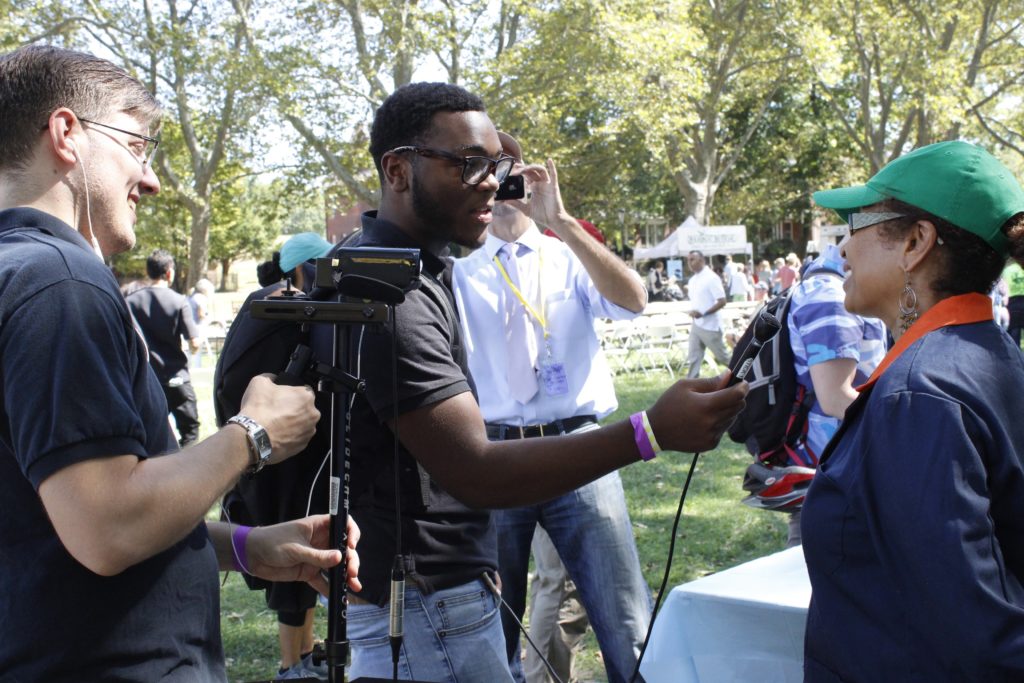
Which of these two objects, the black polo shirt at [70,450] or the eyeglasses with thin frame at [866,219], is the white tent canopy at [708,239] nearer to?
the eyeglasses with thin frame at [866,219]

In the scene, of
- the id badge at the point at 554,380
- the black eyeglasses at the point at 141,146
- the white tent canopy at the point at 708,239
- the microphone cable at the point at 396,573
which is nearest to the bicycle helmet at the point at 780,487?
the id badge at the point at 554,380

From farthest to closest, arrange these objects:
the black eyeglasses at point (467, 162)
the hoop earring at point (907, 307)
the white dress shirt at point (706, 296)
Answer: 1. the white dress shirt at point (706, 296)
2. the black eyeglasses at point (467, 162)
3. the hoop earring at point (907, 307)

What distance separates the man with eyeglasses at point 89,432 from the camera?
55.6 inches

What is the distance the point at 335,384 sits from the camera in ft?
5.71

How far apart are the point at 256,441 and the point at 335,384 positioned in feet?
0.65

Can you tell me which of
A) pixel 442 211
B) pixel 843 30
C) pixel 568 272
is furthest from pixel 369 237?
pixel 843 30

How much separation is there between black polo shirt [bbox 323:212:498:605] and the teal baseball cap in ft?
9.60

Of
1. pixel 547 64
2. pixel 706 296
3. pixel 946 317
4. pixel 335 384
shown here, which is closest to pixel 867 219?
pixel 946 317

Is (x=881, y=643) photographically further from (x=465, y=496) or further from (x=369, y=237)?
(x=369, y=237)

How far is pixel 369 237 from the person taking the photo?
2.32 metres

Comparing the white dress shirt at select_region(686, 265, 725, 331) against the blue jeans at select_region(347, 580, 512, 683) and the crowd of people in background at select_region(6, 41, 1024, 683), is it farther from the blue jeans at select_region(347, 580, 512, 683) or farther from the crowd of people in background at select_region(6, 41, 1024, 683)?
the blue jeans at select_region(347, 580, 512, 683)

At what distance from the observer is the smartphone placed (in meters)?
3.76

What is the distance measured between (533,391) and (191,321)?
19.9ft

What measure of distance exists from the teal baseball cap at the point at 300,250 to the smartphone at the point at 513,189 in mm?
1674
